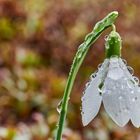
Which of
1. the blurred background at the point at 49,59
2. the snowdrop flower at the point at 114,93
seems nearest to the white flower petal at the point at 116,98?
the snowdrop flower at the point at 114,93

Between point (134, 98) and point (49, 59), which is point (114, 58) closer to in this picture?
point (134, 98)

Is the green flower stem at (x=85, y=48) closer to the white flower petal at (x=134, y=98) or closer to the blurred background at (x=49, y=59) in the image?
the white flower petal at (x=134, y=98)

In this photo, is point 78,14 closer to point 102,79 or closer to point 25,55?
point 25,55

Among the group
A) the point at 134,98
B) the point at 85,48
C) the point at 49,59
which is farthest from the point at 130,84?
the point at 49,59

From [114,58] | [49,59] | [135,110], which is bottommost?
[135,110]

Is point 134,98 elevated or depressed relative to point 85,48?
depressed

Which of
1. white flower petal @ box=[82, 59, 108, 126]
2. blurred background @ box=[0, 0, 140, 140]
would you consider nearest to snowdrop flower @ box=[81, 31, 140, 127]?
white flower petal @ box=[82, 59, 108, 126]

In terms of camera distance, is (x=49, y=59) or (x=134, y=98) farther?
(x=49, y=59)

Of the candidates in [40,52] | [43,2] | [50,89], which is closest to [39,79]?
[50,89]
